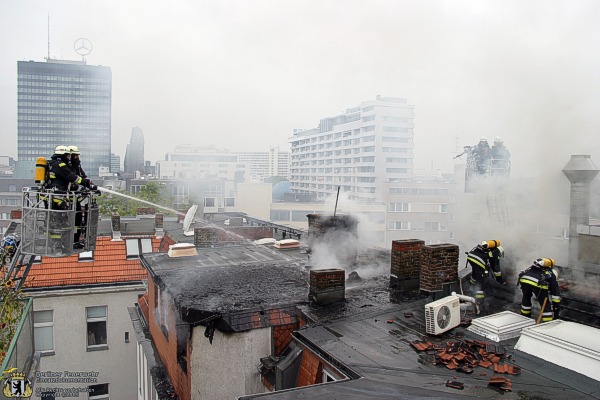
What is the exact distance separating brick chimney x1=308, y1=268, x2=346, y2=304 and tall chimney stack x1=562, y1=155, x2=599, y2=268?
4.41 metres

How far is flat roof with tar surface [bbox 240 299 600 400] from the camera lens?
3873 mm

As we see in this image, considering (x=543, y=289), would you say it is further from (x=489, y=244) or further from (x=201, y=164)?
(x=201, y=164)

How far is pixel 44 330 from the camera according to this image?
12.6m

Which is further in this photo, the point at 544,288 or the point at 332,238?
the point at 332,238

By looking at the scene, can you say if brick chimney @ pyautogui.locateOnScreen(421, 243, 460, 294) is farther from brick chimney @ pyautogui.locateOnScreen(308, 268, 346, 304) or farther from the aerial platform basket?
the aerial platform basket

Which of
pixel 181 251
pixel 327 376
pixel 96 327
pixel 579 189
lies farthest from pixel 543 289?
pixel 96 327

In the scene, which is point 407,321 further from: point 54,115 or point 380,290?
point 54,115

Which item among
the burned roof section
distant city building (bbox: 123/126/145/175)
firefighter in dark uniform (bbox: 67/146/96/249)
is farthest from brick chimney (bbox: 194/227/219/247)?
distant city building (bbox: 123/126/145/175)

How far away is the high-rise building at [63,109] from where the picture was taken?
6225 cm

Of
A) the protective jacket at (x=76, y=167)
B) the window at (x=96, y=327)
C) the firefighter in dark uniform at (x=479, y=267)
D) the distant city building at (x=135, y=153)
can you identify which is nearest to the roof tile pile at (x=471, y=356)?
the firefighter in dark uniform at (x=479, y=267)

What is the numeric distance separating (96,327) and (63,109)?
232 feet

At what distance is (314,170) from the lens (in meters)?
80.3

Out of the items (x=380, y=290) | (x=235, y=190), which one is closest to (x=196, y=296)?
(x=380, y=290)

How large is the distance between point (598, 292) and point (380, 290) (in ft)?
9.53
